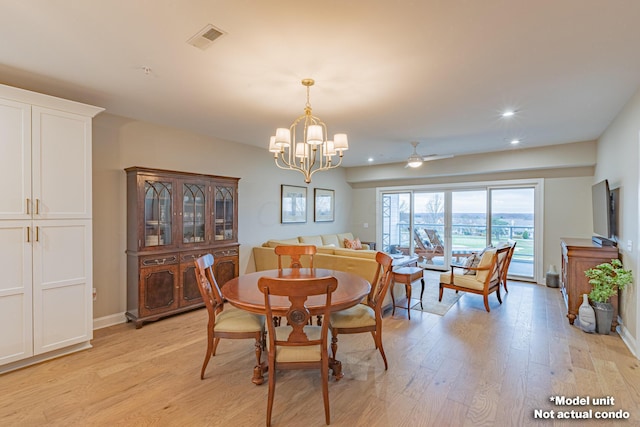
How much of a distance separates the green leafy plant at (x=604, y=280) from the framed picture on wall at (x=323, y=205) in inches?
193

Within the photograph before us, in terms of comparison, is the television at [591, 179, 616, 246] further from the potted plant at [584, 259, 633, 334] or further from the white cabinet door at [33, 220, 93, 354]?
the white cabinet door at [33, 220, 93, 354]

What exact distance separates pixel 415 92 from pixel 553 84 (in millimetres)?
1251

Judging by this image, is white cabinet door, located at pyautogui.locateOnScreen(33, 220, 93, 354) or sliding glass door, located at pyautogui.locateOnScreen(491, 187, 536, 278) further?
sliding glass door, located at pyautogui.locateOnScreen(491, 187, 536, 278)

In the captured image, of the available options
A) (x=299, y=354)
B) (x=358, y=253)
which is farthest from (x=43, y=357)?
(x=358, y=253)

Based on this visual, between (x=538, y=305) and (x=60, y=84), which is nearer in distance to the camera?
(x=60, y=84)

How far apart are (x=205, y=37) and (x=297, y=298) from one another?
1895 millimetres

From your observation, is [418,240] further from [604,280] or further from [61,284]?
[61,284]

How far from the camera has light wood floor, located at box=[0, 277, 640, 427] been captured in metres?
2.09

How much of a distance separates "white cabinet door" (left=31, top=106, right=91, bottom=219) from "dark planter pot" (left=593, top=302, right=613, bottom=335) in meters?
5.73

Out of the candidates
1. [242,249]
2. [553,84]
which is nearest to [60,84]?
[242,249]

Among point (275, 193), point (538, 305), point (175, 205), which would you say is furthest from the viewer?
point (275, 193)

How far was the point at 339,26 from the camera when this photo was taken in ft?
6.42

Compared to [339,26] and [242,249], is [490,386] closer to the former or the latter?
[339,26]

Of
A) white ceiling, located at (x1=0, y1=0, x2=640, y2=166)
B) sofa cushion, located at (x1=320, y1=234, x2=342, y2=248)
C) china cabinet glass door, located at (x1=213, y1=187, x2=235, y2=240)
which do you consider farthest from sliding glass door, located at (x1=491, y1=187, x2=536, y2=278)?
china cabinet glass door, located at (x1=213, y1=187, x2=235, y2=240)
